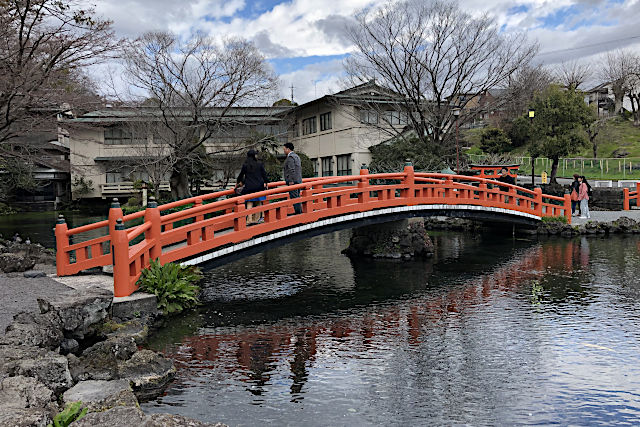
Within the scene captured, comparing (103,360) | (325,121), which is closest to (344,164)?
(325,121)

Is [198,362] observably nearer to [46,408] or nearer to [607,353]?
[46,408]

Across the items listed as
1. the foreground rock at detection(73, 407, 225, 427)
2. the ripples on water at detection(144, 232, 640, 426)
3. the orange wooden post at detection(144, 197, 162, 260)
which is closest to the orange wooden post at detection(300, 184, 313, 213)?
the ripples on water at detection(144, 232, 640, 426)

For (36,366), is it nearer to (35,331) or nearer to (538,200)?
(35,331)

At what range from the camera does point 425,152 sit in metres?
29.9

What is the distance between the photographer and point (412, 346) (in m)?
9.35

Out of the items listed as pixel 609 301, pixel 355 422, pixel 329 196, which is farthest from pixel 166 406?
pixel 609 301

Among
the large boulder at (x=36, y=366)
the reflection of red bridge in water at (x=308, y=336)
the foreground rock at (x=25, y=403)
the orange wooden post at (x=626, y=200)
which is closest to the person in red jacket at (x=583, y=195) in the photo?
the orange wooden post at (x=626, y=200)

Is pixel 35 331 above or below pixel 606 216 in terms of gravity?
above

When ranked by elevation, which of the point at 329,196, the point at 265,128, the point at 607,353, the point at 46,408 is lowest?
the point at 607,353

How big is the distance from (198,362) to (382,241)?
1076cm

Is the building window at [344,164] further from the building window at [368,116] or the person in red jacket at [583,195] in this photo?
the person in red jacket at [583,195]

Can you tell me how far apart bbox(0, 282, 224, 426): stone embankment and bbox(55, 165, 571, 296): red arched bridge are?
118 cm

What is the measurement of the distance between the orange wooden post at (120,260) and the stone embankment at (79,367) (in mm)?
503

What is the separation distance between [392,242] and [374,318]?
7290 mm
